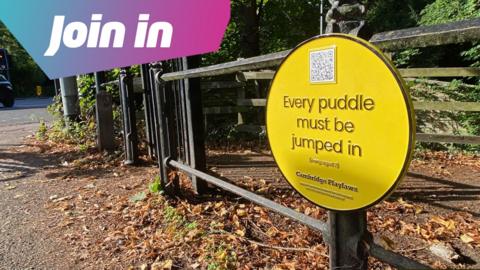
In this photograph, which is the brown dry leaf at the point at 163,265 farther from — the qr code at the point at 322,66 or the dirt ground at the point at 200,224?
the qr code at the point at 322,66

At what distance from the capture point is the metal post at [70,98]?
783 centimetres

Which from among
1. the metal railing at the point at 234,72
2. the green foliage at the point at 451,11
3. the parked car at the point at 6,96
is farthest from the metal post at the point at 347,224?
the parked car at the point at 6,96

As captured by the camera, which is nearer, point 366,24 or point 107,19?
point 366,24

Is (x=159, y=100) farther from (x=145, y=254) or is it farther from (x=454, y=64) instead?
(x=454, y=64)

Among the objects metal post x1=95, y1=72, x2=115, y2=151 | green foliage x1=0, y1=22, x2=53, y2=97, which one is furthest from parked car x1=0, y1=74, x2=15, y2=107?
metal post x1=95, y1=72, x2=115, y2=151

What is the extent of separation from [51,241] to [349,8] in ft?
9.26

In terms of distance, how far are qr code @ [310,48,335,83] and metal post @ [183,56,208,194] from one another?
2.34 m

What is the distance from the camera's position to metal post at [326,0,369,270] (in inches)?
57.6

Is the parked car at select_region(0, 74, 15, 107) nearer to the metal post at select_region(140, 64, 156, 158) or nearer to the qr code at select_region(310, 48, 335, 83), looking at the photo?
the metal post at select_region(140, 64, 156, 158)

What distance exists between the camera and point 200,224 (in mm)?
3232

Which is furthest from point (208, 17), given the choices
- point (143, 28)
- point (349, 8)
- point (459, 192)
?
point (349, 8)

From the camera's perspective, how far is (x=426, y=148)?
6953 millimetres

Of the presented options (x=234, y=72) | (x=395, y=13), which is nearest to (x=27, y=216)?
(x=234, y=72)

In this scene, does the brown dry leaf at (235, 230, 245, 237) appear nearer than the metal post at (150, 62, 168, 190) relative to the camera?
Yes
